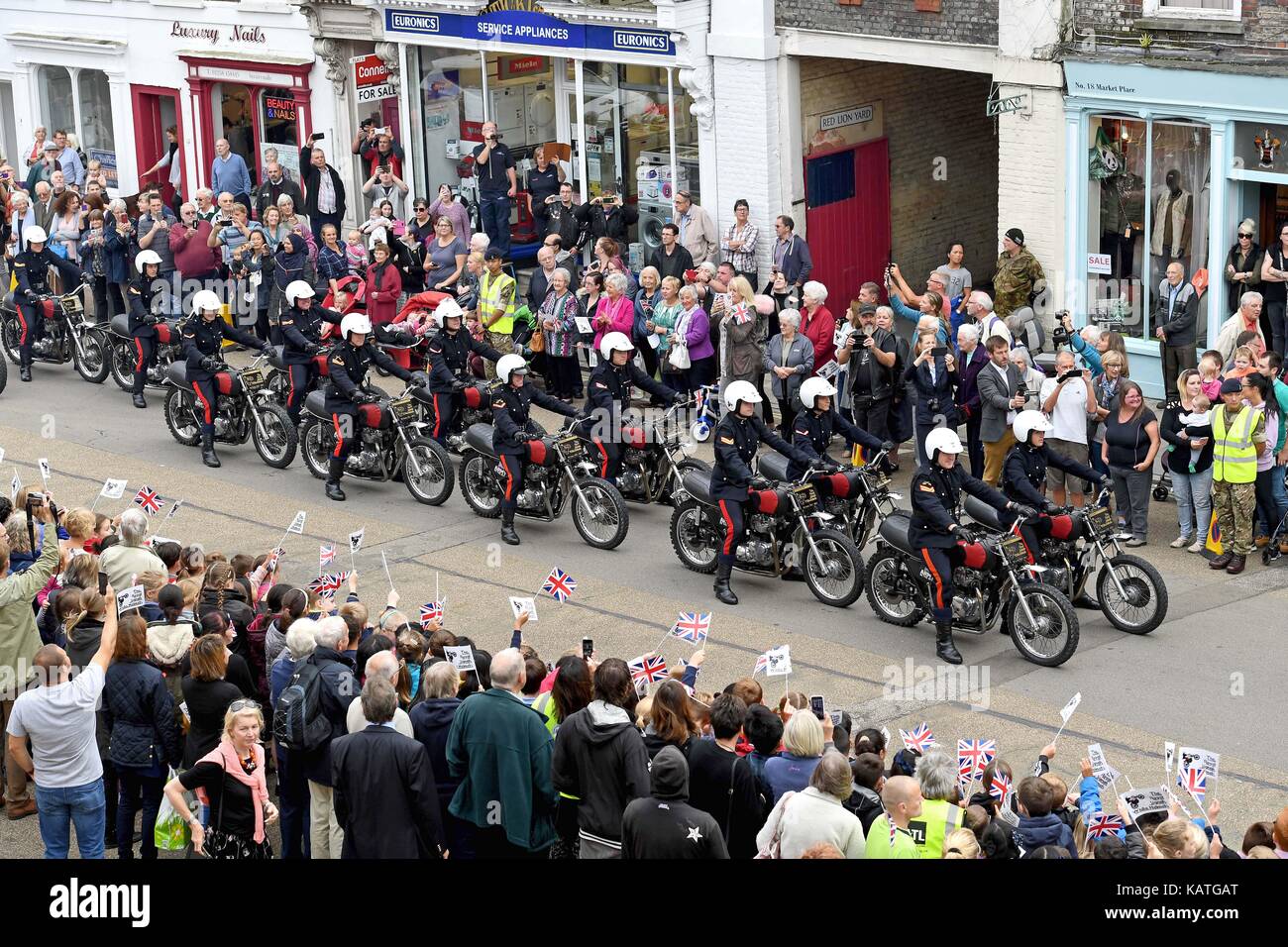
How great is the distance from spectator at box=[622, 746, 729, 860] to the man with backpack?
2.19 meters

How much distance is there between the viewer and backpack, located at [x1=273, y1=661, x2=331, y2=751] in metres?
9.53

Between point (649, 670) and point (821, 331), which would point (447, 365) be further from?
point (649, 670)

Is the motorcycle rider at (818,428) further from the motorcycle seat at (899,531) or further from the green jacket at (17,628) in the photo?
the green jacket at (17,628)

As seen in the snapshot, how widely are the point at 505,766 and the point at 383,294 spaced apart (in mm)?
13076

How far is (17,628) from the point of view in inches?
421

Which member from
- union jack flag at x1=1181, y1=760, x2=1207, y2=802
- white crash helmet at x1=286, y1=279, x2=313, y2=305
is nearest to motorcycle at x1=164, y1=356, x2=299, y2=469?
white crash helmet at x1=286, y1=279, x2=313, y2=305

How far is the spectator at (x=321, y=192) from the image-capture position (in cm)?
2447

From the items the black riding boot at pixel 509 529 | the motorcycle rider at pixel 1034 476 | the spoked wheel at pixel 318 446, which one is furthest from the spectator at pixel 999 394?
the spoked wheel at pixel 318 446

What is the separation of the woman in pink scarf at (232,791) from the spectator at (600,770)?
1.47 metres

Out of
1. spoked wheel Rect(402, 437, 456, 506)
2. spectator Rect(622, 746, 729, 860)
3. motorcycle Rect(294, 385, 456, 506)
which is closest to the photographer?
spectator Rect(622, 746, 729, 860)

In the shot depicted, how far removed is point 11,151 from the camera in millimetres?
32438

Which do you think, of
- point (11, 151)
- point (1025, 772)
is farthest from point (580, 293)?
point (11, 151)

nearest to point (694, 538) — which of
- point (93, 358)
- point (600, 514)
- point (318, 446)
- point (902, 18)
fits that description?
point (600, 514)

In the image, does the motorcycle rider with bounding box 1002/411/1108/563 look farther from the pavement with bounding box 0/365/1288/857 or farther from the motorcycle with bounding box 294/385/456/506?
the motorcycle with bounding box 294/385/456/506
